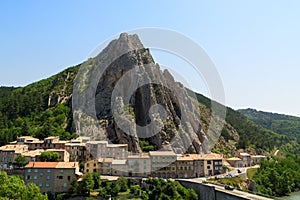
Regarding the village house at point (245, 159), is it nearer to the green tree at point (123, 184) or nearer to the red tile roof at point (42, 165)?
the green tree at point (123, 184)

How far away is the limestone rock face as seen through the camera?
59.1 metres

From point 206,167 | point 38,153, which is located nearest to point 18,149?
point 38,153

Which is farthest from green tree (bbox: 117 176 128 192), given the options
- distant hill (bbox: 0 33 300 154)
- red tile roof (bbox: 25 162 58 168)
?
distant hill (bbox: 0 33 300 154)

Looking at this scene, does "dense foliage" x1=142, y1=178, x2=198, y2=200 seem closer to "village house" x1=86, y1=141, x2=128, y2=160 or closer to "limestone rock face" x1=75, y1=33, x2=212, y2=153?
"village house" x1=86, y1=141, x2=128, y2=160

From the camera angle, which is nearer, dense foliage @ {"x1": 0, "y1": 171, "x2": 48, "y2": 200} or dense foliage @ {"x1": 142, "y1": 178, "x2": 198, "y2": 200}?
dense foliage @ {"x1": 0, "y1": 171, "x2": 48, "y2": 200}

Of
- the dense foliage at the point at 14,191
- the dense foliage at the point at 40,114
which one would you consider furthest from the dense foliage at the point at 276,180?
the dense foliage at the point at 40,114

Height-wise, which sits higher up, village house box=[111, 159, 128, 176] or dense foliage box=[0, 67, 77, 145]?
dense foliage box=[0, 67, 77, 145]

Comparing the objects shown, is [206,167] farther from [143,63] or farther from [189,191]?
[143,63]

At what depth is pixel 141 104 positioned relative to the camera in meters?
66.0

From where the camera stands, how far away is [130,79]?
67.6 metres

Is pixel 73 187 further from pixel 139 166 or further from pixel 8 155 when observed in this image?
pixel 8 155

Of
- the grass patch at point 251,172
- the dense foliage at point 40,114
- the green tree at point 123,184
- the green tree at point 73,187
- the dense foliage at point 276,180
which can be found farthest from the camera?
the dense foliage at point 40,114

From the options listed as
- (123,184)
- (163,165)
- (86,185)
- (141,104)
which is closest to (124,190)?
(123,184)

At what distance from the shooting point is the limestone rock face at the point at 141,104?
59125 mm
